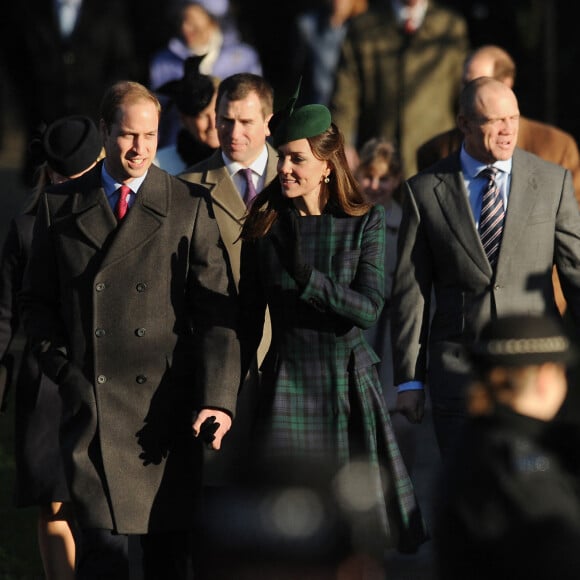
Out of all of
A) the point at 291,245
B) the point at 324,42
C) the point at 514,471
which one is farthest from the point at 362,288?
the point at 324,42

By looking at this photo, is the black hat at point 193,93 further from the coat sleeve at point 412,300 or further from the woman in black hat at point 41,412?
the coat sleeve at point 412,300

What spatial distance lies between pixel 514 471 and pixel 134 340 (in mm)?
2344

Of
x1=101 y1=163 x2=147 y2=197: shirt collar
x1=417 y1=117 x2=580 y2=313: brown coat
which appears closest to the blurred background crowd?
x1=417 y1=117 x2=580 y2=313: brown coat

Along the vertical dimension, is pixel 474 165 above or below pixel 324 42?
below

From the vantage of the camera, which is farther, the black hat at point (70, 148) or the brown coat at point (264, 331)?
the black hat at point (70, 148)

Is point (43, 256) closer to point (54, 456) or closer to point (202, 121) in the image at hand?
point (54, 456)

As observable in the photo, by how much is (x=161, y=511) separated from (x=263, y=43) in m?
19.0

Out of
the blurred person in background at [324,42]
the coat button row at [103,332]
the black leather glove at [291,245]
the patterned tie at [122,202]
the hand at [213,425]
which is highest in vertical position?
the blurred person in background at [324,42]

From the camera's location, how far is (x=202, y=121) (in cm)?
920

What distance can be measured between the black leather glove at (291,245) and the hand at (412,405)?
1.15m

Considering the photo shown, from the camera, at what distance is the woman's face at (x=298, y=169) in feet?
22.3

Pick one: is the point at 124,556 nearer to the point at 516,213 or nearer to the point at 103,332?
the point at 103,332

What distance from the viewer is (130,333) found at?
6.79 metres

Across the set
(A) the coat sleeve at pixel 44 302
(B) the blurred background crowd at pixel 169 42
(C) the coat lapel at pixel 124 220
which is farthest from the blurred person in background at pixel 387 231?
(B) the blurred background crowd at pixel 169 42
